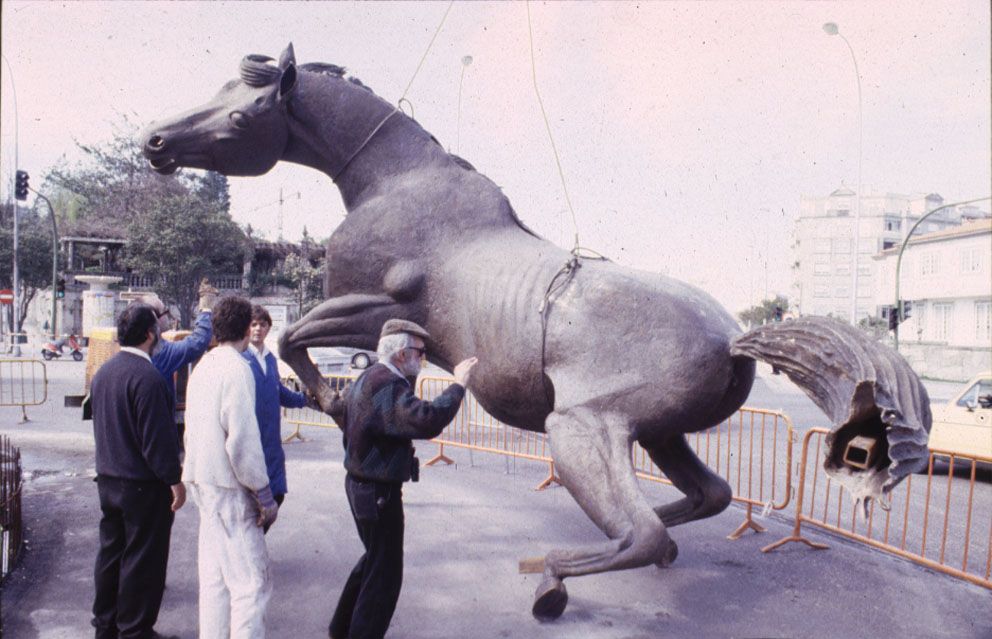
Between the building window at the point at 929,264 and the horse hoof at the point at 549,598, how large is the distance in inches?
1357

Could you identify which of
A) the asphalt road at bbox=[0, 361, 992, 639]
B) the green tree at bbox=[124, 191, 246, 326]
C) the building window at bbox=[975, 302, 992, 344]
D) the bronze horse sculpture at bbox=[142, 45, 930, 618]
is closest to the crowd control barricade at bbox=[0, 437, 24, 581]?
the asphalt road at bbox=[0, 361, 992, 639]

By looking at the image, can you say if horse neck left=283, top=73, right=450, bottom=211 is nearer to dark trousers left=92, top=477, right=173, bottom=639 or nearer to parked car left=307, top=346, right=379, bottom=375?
dark trousers left=92, top=477, right=173, bottom=639

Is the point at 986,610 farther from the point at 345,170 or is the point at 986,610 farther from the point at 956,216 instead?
the point at 956,216

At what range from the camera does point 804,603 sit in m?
4.05

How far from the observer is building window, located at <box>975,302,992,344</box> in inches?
1141

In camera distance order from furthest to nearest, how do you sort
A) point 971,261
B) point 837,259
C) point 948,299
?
point 837,259 → point 948,299 → point 971,261

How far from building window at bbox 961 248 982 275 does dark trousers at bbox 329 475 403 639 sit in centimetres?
3288

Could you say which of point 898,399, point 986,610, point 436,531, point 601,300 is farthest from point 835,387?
point 436,531

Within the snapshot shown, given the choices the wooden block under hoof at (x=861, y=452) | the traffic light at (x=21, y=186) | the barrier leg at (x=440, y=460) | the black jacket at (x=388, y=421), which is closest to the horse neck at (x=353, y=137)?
the black jacket at (x=388, y=421)

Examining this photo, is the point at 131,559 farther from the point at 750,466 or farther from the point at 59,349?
the point at 59,349

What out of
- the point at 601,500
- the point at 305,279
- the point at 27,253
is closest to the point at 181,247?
the point at 305,279

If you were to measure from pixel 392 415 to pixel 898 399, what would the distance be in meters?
2.03

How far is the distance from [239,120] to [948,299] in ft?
116

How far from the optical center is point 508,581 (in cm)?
417
